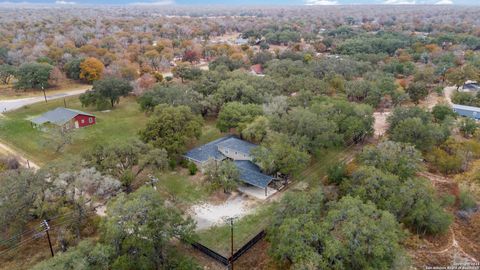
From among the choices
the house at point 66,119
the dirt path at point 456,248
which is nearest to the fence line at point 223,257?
the dirt path at point 456,248

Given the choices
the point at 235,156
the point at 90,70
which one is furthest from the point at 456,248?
the point at 90,70

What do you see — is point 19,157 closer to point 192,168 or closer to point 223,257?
point 192,168

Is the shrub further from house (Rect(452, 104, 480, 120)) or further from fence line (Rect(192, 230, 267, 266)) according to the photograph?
house (Rect(452, 104, 480, 120))

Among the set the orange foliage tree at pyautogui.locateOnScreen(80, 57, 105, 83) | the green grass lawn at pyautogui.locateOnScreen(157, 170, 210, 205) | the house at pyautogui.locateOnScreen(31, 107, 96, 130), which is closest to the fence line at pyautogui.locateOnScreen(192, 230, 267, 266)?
the green grass lawn at pyautogui.locateOnScreen(157, 170, 210, 205)

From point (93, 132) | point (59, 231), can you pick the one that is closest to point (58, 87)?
point (93, 132)

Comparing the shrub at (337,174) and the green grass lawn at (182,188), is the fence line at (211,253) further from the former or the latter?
the shrub at (337,174)

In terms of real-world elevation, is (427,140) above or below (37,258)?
above

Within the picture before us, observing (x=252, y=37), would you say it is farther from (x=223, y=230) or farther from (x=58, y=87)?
(x=223, y=230)
